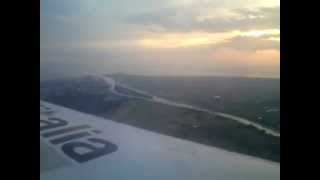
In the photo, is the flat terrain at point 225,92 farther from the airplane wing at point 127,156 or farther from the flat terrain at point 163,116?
the airplane wing at point 127,156

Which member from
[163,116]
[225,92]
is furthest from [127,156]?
[225,92]

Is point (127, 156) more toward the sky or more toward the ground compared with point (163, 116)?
more toward the ground

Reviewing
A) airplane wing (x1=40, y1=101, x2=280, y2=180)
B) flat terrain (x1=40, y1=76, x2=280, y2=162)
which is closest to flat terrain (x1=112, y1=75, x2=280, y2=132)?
flat terrain (x1=40, y1=76, x2=280, y2=162)

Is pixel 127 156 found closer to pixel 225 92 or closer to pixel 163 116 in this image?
pixel 163 116

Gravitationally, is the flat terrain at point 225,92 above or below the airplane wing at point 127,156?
above

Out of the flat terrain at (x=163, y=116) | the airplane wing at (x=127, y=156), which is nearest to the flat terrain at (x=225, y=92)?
the flat terrain at (x=163, y=116)
